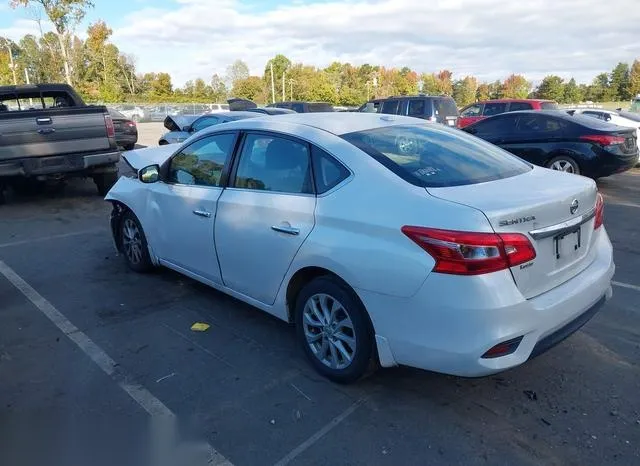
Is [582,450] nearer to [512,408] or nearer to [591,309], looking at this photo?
[512,408]

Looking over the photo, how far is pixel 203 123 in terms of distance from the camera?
38.3ft

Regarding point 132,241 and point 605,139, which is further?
point 605,139

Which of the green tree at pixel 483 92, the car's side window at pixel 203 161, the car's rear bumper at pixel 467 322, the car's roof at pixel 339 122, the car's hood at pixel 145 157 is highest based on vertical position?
the car's roof at pixel 339 122

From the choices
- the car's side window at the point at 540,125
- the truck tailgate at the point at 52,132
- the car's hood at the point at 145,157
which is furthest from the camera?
the car's side window at the point at 540,125

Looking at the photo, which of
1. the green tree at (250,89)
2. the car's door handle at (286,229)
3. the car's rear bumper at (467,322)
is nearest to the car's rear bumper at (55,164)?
the car's door handle at (286,229)

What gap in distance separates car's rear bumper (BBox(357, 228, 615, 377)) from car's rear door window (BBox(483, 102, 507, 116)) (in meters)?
14.5

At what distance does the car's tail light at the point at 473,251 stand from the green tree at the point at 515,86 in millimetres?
79840

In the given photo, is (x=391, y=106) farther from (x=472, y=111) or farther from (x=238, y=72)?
(x=238, y=72)

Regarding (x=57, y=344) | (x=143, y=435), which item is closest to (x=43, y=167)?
(x=57, y=344)

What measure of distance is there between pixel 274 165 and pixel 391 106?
499 inches

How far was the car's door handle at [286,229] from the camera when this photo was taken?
10.6ft

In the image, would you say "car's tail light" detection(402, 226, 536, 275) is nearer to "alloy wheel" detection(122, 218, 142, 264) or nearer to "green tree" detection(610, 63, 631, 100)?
"alloy wheel" detection(122, 218, 142, 264)

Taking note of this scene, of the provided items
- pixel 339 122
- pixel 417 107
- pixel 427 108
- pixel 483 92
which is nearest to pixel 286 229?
pixel 339 122

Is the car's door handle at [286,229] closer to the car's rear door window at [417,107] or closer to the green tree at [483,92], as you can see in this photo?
the car's rear door window at [417,107]
